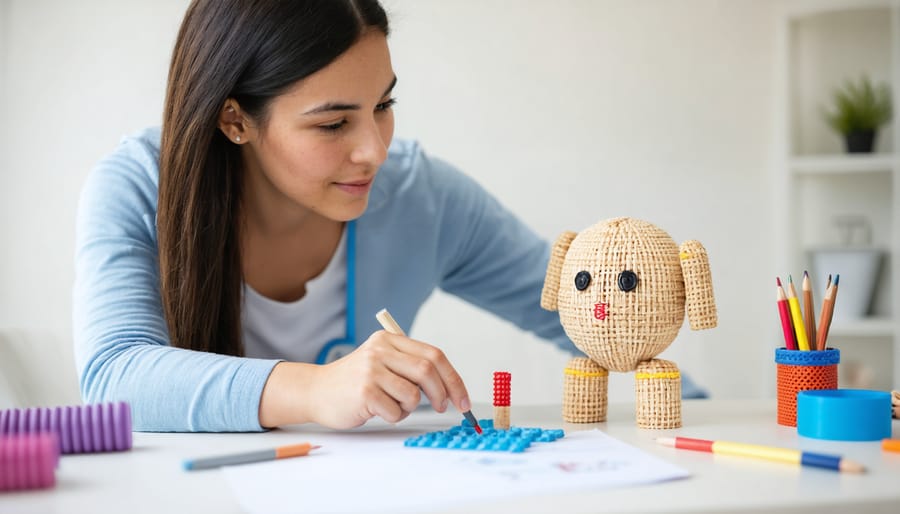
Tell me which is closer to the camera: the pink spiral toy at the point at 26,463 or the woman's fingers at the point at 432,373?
the pink spiral toy at the point at 26,463

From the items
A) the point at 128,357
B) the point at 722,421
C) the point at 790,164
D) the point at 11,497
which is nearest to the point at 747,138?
the point at 790,164

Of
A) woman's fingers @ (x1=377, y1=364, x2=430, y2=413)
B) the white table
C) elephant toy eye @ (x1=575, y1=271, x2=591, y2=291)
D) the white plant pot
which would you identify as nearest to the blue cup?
Answer: the white table

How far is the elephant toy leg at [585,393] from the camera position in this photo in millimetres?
877

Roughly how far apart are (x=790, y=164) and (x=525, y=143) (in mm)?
753

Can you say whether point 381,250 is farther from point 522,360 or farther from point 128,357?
point 522,360

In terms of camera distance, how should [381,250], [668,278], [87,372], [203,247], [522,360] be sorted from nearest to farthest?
1. [668,278]
2. [87,372]
3. [203,247]
4. [381,250]
5. [522,360]

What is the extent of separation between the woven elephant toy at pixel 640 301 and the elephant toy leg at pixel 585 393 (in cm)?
1

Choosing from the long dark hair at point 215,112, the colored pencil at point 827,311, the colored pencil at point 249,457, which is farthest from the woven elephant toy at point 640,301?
the long dark hair at point 215,112

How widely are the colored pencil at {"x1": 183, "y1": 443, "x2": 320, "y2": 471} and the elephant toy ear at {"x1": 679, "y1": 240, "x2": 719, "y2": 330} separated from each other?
382mm

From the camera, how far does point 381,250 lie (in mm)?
1284

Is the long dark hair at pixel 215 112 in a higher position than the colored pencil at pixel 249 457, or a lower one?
A: higher

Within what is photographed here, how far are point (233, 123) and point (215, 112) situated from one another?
0.14 feet

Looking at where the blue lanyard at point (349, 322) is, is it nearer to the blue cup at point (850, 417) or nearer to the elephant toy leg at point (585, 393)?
the elephant toy leg at point (585, 393)

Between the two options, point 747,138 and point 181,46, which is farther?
point 747,138
